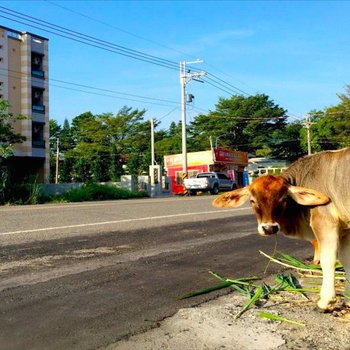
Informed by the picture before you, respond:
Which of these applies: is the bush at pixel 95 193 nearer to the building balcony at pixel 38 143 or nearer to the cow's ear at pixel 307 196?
the building balcony at pixel 38 143

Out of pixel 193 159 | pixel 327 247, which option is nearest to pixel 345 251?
pixel 327 247

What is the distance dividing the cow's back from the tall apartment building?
50.1 metres

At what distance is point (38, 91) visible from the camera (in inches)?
2217

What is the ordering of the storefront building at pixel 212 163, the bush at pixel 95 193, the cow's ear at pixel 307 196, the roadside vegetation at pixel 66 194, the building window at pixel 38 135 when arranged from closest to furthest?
the cow's ear at pixel 307 196 < the roadside vegetation at pixel 66 194 < the bush at pixel 95 193 < the storefront building at pixel 212 163 < the building window at pixel 38 135

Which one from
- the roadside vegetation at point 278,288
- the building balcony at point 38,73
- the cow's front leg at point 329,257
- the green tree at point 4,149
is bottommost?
the roadside vegetation at point 278,288

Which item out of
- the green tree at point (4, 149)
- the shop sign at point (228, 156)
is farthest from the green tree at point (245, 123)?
the green tree at point (4, 149)

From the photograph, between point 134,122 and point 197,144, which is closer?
point 134,122

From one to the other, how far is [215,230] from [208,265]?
4235 mm

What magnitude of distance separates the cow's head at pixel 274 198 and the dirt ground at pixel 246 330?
0.86 m

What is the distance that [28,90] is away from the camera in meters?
54.4

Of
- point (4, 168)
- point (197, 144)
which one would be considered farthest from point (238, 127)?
point (4, 168)

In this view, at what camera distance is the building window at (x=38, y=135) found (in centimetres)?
5488

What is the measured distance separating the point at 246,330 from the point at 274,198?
1.17 metres

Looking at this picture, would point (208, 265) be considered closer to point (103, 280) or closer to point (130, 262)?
point (130, 262)
